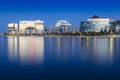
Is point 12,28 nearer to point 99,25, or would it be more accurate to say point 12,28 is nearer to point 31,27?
point 31,27

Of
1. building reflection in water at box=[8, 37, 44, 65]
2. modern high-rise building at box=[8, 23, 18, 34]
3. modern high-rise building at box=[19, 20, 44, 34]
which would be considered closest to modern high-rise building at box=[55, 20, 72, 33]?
modern high-rise building at box=[19, 20, 44, 34]

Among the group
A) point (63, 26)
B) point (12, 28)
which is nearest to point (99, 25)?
point (63, 26)

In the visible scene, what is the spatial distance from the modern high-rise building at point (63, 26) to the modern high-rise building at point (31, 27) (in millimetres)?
5959

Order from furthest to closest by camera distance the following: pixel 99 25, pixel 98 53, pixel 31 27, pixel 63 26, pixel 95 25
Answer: pixel 63 26 → pixel 31 27 → pixel 99 25 → pixel 95 25 → pixel 98 53

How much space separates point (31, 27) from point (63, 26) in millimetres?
11453

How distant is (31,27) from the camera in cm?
10594

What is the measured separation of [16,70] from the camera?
11602mm

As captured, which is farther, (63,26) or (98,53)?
(63,26)

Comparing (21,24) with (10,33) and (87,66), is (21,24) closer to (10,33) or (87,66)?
(10,33)

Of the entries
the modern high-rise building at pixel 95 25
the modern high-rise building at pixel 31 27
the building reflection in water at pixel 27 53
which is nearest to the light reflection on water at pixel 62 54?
the building reflection in water at pixel 27 53

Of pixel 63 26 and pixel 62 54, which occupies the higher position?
pixel 63 26

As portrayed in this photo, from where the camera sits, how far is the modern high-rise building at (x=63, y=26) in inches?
4186

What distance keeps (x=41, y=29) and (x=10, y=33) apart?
1155 cm

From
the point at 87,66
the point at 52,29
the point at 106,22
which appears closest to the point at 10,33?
the point at 52,29
